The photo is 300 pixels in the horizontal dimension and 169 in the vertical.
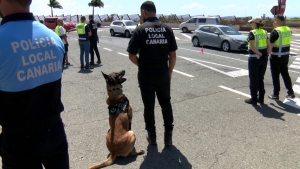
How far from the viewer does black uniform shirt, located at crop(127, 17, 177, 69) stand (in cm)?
361

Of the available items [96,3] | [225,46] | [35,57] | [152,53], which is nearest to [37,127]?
[35,57]

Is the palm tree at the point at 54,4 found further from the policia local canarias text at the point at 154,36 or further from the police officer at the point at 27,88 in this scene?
the police officer at the point at 27,88

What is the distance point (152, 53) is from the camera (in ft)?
12.0

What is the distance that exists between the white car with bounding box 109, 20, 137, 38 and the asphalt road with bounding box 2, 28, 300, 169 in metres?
16.0

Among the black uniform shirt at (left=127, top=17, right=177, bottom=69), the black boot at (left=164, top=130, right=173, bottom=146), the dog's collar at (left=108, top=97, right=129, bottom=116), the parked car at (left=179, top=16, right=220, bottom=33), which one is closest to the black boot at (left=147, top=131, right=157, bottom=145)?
the black boot at (left=164, top=130, right=173, bottom=146)

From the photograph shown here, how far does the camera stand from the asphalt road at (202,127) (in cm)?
371

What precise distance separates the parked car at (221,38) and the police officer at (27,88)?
45.9ft

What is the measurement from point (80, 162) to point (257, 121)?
3.31 meters

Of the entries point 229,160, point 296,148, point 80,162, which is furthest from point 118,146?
point 296,148

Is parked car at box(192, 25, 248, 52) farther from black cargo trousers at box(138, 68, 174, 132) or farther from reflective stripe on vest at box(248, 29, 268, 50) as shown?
black cargo trousers at box(138, 68, 174, 132)

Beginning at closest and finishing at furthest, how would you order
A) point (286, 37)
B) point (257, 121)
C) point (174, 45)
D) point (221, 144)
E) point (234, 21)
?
point (174, 45)
point (221, 144)
point (257, 121)
point (286, 37)
point (234, 21)

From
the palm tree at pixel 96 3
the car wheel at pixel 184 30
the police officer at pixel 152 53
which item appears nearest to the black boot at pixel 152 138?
the police officer at pixel 152 53

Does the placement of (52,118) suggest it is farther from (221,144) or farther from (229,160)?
(221,144)

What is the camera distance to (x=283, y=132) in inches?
183
